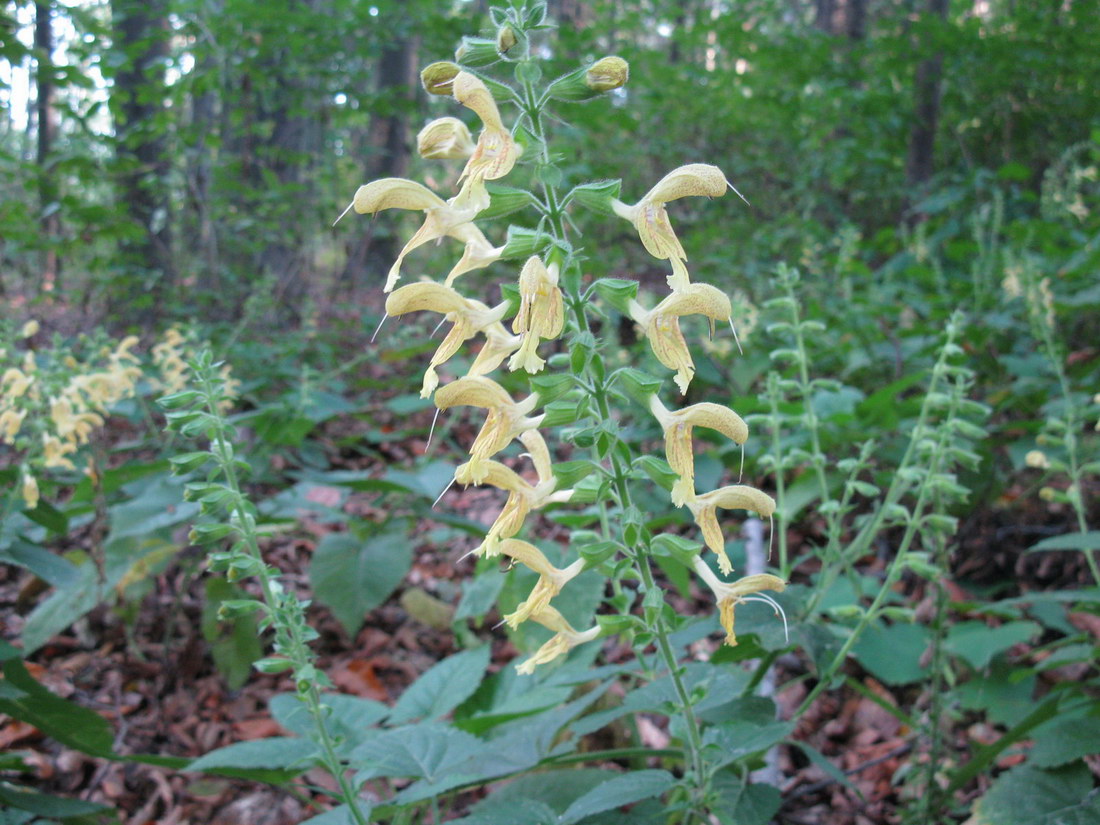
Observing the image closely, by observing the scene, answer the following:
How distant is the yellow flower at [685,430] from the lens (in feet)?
4.38

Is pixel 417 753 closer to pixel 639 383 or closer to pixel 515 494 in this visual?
pixel 515 494

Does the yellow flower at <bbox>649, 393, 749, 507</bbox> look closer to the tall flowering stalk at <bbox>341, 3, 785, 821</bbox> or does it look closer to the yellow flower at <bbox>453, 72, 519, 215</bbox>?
the tall flowering stalk at <bbox>341, 3, 785, 821</bbox>

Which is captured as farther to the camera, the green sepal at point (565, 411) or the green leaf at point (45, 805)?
the green leaf at point (45, 805)

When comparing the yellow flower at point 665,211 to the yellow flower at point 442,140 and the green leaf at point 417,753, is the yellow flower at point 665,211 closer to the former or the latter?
the yellow flower at point 442,140

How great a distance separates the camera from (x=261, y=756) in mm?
1887

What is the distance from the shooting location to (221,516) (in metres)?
2.99

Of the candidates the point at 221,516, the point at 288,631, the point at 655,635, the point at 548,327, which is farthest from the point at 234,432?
the point at 221,516

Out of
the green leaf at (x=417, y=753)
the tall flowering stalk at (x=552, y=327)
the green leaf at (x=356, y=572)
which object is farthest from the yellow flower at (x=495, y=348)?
the green leaf at (x=356, y=572)

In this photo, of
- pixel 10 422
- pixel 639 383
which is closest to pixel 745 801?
pixel 639 383

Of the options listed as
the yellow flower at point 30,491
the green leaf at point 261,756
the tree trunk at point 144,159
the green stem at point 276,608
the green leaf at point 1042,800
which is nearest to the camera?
the green stem at point 276,608

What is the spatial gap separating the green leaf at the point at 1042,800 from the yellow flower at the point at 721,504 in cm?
98

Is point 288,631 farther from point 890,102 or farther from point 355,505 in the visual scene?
point 890,102

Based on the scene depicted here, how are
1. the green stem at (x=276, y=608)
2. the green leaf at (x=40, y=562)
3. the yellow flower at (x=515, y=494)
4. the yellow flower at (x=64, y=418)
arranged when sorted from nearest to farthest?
the yellow flower at (x=515, y=494)
the green stem at (x=276, y=608)
the green leaf at (x=40, y=562)
the yellow flower at (x=64, y=418)

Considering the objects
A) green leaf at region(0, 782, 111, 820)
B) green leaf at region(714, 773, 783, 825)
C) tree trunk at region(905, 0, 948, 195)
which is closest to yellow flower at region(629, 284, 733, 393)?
green leaf at region(714, 773, 783, 825)
